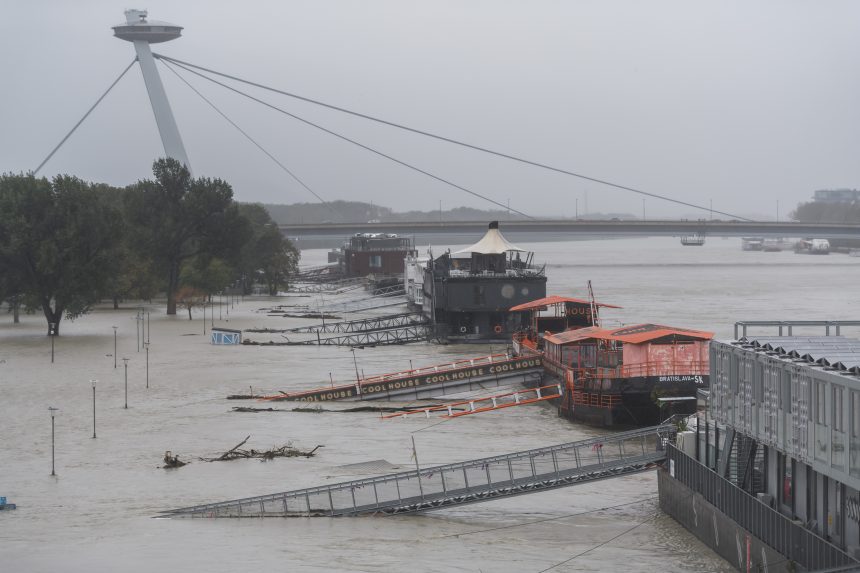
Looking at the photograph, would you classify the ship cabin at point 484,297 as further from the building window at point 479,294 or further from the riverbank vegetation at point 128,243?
the riverbank vegetation at point 128,243

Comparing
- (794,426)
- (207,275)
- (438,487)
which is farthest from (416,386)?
(207,275)

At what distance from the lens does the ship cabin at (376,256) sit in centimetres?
12319

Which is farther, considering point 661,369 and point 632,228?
point 632,228

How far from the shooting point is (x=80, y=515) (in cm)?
2280

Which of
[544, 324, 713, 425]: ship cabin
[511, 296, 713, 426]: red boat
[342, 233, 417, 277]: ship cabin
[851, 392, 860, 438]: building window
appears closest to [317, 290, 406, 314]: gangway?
[342, 233, 417, 277]: ship cabin

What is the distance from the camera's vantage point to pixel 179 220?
8319 centimetres

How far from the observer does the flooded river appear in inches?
788

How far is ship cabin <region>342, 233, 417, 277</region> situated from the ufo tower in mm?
17824

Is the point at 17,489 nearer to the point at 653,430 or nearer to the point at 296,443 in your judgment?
the point at 296,443

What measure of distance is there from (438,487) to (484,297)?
35952 mm

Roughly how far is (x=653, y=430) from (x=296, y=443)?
9422 millimetres

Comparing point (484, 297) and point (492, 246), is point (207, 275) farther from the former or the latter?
point (484, 297)

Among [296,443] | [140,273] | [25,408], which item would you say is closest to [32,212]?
[140,273]

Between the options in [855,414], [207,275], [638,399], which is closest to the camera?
[855,414]
